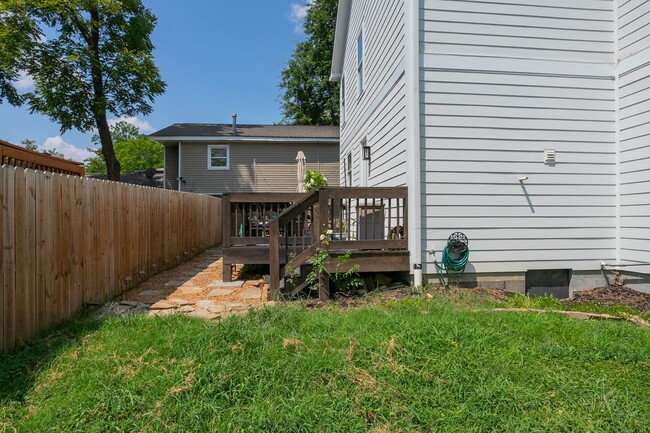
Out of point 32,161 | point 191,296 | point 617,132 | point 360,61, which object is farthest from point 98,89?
point 617,132

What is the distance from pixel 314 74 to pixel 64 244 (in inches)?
854

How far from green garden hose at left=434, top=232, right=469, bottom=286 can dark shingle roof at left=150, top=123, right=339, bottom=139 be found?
36.3 feet

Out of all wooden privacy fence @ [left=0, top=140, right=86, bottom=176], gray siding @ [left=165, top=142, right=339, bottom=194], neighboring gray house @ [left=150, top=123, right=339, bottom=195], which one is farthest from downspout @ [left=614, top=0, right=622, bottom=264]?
gray siding @ [left=165, top=142, right=339, bottom=194]

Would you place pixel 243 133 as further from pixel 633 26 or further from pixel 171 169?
pixel 633 26

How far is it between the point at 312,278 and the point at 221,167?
38.4 ft

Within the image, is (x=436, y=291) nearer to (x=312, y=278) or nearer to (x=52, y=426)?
(x=312, y=278)

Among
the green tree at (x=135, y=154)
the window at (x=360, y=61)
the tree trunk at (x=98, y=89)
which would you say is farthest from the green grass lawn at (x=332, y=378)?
the green tree at (x=135, y=154)

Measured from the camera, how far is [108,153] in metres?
14.6

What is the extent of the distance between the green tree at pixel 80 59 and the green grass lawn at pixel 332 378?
533 inches

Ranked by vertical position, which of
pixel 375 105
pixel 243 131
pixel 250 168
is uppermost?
pixel 243 131

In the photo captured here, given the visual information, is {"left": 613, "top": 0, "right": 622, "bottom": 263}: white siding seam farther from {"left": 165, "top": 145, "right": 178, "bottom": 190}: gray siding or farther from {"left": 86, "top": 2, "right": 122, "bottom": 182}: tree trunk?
{"left": 86, "top": 2, "right": 122, "bottom": 182}: tree trunk

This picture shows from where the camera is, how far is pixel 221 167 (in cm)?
1522

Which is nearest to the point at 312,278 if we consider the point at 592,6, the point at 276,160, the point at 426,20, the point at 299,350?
the point at 299,350

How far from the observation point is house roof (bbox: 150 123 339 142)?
48.3 ft
